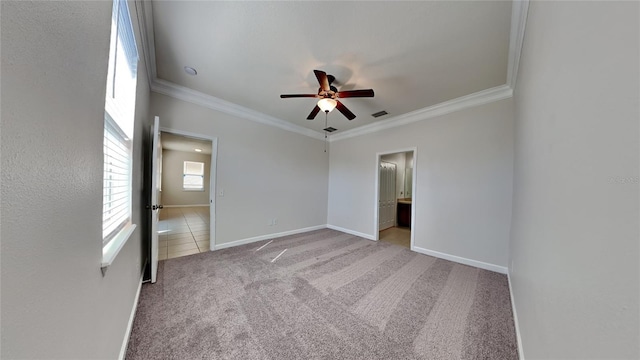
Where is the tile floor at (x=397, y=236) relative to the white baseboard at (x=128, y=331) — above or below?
below

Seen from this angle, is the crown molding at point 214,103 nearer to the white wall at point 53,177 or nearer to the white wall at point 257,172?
the white wall at point 257,172

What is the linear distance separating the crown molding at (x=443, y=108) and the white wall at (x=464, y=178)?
0.08m

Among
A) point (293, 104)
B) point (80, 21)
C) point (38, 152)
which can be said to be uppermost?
point (293, 104)

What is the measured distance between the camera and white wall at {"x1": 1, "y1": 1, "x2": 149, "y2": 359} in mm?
419

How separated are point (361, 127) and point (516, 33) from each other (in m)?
2.68

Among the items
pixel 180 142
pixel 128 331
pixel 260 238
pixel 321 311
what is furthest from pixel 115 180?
pixel 180 142

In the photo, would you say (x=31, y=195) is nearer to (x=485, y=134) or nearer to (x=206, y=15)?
(x=206, y=15)

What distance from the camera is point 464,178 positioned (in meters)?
2.96

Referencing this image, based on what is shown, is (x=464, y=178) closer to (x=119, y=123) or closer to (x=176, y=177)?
(x=119, y=123)

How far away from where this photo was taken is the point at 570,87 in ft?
2.53

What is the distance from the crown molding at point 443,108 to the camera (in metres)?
2.64

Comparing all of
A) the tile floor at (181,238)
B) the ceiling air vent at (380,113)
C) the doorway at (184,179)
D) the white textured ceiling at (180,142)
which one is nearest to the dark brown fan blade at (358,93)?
the ceiling air vent at (380,113)

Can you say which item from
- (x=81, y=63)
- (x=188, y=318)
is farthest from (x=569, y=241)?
(x=188, y=318)

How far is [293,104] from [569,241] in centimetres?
323
